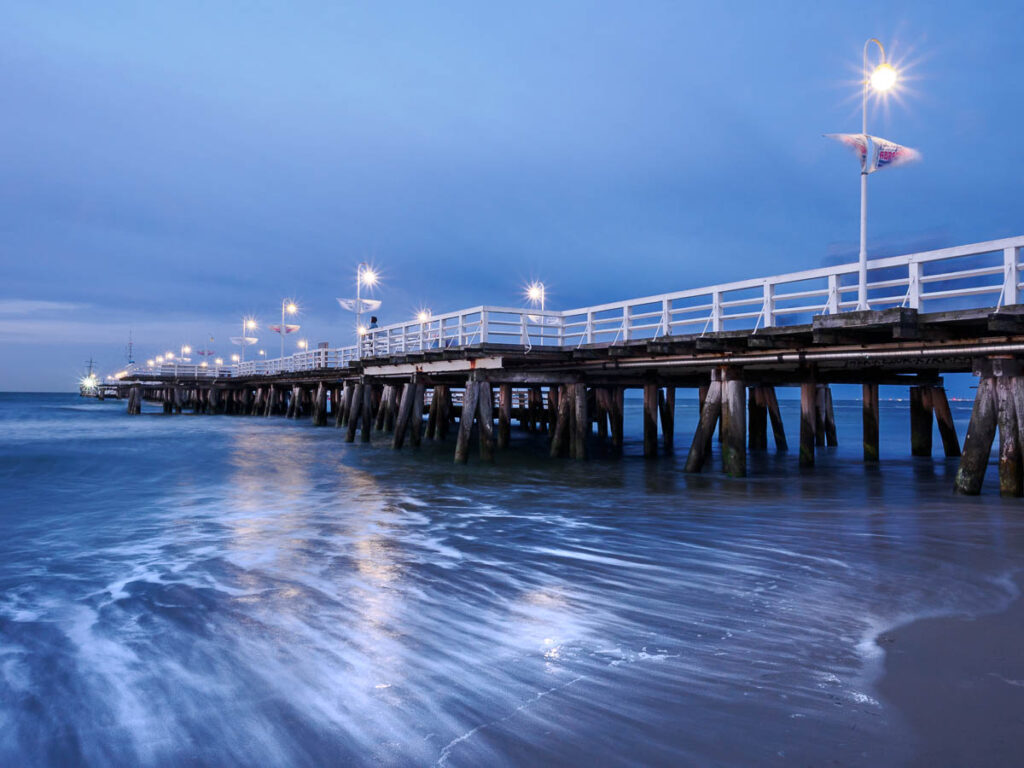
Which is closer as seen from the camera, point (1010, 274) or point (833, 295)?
point (1010, 274)

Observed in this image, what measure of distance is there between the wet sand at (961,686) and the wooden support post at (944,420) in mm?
16876

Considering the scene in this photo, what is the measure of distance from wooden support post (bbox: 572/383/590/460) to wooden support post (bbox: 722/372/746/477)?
199 inches

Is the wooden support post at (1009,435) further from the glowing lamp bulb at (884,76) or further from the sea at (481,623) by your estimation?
the glowing lamp bulb at (884,76)

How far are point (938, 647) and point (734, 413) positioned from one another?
10662 millimetres

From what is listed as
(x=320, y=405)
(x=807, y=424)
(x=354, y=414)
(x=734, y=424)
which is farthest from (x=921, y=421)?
(x=320, y=405)

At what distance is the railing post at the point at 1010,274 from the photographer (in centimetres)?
957

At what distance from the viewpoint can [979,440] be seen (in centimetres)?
1145

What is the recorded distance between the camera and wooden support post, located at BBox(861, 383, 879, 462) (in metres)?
21.0

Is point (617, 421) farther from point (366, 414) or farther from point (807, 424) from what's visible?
point (366, 414)

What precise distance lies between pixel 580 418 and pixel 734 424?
576 cm

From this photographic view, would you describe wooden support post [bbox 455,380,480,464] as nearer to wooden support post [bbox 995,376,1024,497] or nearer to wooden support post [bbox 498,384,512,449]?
wooden support post [bbox 498,384,512,449]

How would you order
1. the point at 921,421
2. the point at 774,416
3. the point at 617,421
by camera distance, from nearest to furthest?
the point at 921,421 → the point at 774,416 → the point at 617,421

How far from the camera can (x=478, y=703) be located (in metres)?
4.47

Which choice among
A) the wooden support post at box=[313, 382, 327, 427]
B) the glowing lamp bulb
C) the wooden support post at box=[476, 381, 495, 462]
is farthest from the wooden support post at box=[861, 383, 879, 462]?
the wooden support post at box=[313, 382, 327, 427]
